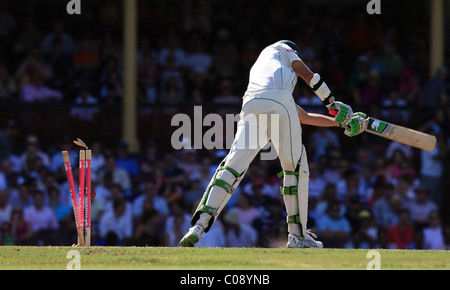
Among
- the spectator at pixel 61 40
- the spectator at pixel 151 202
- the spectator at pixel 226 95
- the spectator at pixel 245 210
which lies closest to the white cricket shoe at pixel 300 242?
the spectator at pixel 245 210

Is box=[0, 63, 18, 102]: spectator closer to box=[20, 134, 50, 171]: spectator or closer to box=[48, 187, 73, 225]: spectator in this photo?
box=[20, 134, 50, 171]: spectator

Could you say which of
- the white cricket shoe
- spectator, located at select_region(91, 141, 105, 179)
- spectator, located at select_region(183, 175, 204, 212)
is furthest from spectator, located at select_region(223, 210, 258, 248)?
the white cricket shoe

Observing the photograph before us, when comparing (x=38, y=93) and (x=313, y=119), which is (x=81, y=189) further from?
(x=38, y=93)

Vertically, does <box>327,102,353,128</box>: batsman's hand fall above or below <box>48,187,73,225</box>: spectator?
below

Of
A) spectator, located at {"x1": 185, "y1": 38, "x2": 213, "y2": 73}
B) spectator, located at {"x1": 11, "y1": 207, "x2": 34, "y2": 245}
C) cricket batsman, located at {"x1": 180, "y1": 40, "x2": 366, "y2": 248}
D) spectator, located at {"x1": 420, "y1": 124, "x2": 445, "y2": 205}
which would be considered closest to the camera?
cricket batsman, located at {"x1": 180, "y1": 40, "x2": 366, "y2": 248}

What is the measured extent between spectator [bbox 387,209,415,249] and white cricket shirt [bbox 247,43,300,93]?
4.89m

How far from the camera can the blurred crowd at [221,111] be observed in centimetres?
1313

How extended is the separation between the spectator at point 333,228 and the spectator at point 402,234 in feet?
2.17

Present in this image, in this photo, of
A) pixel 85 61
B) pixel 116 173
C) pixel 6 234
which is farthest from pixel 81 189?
pixel 85 61

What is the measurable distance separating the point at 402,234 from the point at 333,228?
1.04 meters

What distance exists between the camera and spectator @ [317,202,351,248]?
1288 centimetres

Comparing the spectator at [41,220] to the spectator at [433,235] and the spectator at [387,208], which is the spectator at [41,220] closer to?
the spectator at [387,208]

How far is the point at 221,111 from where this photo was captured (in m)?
15.1
